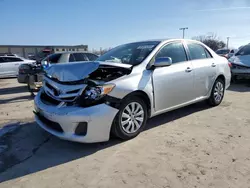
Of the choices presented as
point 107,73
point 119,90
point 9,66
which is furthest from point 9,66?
point 119,90

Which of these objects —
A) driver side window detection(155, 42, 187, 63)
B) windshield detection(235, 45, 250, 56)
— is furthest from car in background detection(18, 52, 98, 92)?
windshield detection(235, 45, 250, 56)

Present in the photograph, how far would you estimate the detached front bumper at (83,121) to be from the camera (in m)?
3.41

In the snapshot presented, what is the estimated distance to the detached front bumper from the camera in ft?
11.2

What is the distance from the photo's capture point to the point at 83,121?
340 cm

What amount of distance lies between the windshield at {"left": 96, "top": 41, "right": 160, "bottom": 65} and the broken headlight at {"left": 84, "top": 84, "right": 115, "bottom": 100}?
97cm

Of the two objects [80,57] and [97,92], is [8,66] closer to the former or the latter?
[80,57]

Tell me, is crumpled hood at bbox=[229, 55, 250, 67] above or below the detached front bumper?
above

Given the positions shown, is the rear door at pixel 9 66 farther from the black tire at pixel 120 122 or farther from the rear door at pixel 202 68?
the black tire at pixel 120 122

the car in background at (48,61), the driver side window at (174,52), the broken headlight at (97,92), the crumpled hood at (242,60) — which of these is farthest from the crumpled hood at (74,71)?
the crumpled hood at (242,60)

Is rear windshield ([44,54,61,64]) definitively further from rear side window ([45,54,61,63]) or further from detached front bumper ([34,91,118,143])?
detached front bumper ([34,91,118,143])

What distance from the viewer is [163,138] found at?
409cm

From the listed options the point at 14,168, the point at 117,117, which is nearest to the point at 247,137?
the point at 117,117

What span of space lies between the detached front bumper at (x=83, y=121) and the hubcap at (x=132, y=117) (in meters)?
0.28

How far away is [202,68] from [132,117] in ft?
7.50
